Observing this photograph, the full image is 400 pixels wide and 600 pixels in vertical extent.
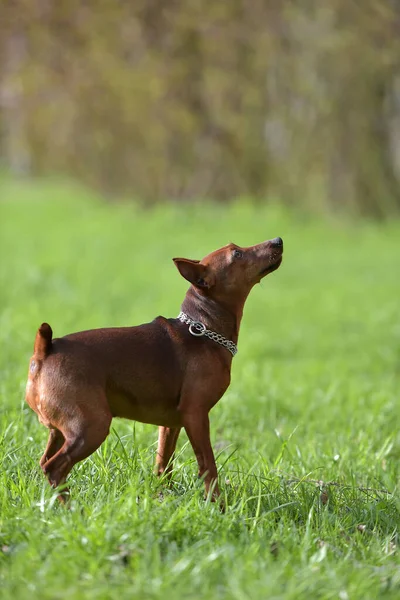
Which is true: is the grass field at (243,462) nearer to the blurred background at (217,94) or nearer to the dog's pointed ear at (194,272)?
the dog's pointed ear at (194,272)

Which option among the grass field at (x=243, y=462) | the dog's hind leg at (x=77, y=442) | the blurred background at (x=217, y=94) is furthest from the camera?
the blurred background at (x=217, y=94)

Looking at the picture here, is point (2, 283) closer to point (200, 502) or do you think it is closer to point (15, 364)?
point (15, 364)

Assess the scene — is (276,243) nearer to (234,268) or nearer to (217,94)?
(234,268)

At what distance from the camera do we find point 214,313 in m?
4.19

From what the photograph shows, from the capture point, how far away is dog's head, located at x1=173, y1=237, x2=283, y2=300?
4.16 metres

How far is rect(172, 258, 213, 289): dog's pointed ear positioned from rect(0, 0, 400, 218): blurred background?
34.5 feet

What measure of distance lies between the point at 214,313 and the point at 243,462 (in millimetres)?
1345

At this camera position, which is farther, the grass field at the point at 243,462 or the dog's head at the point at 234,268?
the dog's head at the point at 234,268

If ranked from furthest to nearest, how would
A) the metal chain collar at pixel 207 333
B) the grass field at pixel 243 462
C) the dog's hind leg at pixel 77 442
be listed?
the metal chain collar at pixel 207 333, the dog's hind leg at pixel 77 442, the grass field at pixel 243 462

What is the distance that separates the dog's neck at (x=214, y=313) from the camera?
4176mm

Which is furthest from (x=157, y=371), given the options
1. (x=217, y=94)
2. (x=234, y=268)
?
(x=217, y=94)

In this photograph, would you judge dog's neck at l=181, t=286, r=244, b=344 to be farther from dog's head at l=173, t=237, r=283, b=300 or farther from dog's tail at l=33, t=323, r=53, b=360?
dog's tail at l=33, t=323, r=53, b=360

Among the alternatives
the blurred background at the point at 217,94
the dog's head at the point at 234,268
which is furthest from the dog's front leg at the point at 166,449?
the blurred background at the point at 217,94

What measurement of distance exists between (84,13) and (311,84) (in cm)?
401
